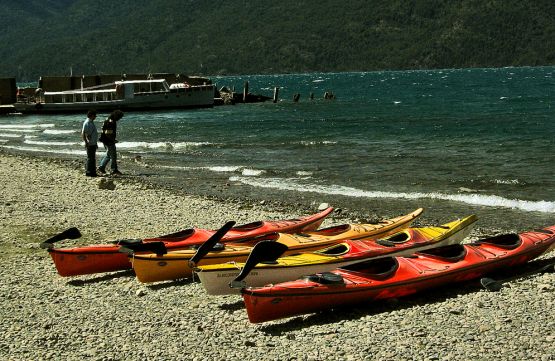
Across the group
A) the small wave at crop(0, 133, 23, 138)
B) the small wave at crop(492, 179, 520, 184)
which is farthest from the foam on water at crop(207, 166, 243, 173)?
the small wave at crop(0, 133, 23, 138)

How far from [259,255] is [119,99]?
55.9 m

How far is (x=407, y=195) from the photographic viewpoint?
58.4ft

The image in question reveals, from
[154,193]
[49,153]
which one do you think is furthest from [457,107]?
[154,193]

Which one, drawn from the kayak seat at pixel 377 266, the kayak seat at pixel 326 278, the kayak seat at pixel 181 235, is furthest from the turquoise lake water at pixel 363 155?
the kayak seat at pixel 326 278

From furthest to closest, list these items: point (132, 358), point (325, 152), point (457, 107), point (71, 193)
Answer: point (457, 107), point (325, 152), point (71, 193), point (132, 358)

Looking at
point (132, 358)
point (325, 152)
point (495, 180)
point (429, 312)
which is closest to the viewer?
point (132, 358)

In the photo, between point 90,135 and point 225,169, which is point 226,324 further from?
point 225,169

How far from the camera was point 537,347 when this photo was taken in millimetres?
7719

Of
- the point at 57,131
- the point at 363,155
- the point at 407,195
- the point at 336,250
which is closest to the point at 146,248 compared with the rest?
the point at 336,250

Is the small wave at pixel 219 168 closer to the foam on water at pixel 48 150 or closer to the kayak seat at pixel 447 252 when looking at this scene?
the foam on water at pixel 48 150

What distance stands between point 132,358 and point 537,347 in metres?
4.31

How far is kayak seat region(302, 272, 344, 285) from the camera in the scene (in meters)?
8.84

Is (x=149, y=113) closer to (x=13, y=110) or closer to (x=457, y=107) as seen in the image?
(x=13, y=110)

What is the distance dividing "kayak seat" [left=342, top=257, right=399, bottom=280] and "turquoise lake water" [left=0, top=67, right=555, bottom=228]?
18.1 feet
